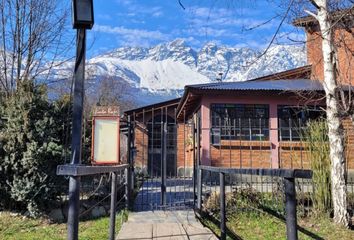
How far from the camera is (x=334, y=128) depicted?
7086 millimetres

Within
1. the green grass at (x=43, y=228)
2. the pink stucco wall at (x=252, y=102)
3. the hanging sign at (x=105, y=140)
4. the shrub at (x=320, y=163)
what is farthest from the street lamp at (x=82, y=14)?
the pink stucco wall at (x=252, y=102)

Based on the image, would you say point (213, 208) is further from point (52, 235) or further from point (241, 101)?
point (241, 101)

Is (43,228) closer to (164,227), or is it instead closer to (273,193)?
(164,227)

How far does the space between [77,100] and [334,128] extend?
5.72m

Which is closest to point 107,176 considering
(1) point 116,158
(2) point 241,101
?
(1) point 116,158

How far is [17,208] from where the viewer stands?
7.07 meters

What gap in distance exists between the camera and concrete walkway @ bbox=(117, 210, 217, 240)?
16.3 feet

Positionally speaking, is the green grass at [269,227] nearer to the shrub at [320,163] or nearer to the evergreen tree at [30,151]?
the shrub at [320,163]

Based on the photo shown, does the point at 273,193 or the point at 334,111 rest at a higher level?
the point at 334,111

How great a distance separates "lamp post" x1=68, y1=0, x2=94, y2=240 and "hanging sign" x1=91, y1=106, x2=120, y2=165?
9.48 feet

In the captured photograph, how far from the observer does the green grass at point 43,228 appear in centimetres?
582

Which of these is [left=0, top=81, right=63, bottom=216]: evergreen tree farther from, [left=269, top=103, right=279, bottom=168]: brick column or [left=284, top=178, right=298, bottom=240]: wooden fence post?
[left=269, top=103, right=279, bottom=168]: brick column

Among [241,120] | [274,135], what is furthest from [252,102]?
[274,135]

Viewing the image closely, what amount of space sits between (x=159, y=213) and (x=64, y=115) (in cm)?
256
